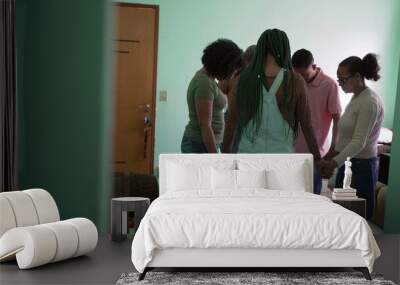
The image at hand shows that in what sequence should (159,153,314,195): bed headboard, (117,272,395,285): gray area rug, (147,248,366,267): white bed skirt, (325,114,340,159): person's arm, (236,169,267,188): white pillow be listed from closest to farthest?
(117,272,395,285): gray area rug < (147,248,366,267): white bed skirt < (236,169,267,188): white pillow < (159,153,314,195): bed headboard < (325,114,340,159): person's arm

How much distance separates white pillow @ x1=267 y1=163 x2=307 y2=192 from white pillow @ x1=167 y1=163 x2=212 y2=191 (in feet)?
1.96

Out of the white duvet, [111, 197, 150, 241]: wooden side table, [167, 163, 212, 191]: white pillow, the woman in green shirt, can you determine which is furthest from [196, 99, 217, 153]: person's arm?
the white duvet

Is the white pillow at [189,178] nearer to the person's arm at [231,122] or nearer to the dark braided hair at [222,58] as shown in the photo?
the person's arm at [231,122]

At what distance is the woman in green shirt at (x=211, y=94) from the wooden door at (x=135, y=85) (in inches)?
16.8

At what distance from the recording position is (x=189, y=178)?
21.0 ft

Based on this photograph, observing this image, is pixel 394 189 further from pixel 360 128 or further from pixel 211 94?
pixel 211 94

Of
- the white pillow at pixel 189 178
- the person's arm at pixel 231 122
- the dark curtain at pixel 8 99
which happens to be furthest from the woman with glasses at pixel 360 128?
the dark curtain at pixel 8 99

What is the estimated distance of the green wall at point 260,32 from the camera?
708 cm

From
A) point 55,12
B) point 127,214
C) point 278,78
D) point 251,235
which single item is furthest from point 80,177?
point 251,235

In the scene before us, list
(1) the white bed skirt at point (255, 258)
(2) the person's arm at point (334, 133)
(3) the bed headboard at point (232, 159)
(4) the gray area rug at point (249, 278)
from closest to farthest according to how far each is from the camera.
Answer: (4) the gray area rug at point (249, 278) < (1) the white bed skirt at point (255, 258) < (3) the bed headboard at point (232, 159) < (2) the person's arm at point (334, 133)

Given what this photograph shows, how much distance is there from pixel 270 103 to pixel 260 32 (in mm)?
759

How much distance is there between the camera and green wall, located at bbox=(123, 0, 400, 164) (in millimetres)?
7082

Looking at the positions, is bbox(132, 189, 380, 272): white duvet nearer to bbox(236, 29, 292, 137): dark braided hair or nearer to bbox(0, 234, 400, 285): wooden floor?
bbox(0, 234, 400, 285): wooden floor

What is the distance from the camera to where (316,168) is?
7.22m
